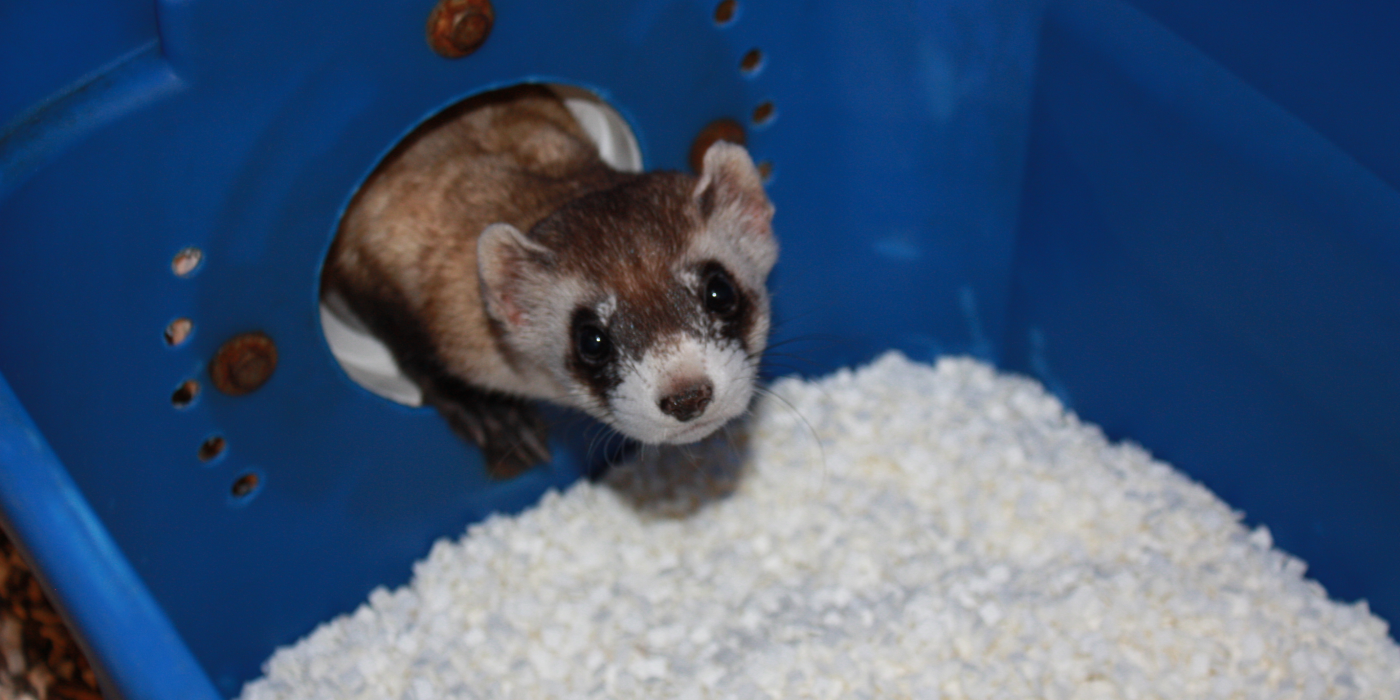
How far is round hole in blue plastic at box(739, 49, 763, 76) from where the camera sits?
267cm

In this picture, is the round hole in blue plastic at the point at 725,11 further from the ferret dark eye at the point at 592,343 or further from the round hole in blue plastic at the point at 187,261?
the round hole in blue plastic at the point at 187,261

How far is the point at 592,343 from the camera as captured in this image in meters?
2.08

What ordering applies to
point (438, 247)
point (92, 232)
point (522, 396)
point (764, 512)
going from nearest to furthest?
1. point (92, 232)
2. point (438, 247)
3. point (522, 396)
4. point (764, 512)

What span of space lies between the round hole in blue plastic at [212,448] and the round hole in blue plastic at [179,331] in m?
0.21

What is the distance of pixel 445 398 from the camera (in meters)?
2.63

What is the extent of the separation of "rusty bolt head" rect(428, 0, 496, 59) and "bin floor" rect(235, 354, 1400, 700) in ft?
3.78

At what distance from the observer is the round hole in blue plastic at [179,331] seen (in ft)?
7.11

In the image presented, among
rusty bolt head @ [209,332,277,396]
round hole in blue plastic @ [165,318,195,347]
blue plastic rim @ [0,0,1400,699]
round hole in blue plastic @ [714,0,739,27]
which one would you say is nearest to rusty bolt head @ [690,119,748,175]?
blue plastic rim @ [0,0,1400,699]

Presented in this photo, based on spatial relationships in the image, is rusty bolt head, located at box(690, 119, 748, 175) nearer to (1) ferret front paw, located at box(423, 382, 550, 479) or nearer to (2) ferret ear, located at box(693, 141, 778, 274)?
(2) ferret ear, located at box(693, 141, 778, 274)

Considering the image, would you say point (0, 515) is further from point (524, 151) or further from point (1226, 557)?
point (1226, 557)

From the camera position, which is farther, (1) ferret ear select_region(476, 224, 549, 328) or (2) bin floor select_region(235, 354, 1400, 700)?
(2) bin floor select_region(235, 354, 1400, 700)

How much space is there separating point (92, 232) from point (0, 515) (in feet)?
1.73

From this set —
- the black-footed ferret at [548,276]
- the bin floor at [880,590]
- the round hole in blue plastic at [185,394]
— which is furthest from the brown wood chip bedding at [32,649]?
the black-footed ferret at [548,276]

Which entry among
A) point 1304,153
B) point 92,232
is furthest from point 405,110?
point 1304,153
